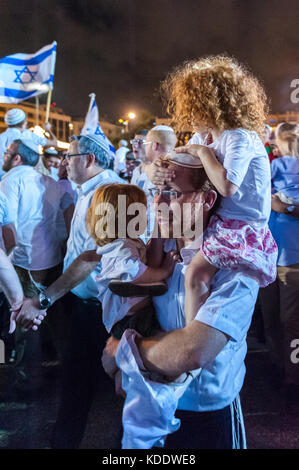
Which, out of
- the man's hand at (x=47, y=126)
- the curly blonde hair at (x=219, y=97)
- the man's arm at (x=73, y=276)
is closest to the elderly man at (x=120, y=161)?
the man's hand at (x=47, y=126)

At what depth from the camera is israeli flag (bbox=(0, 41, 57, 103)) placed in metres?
5.01

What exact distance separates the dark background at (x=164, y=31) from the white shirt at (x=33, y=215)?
1110 mm

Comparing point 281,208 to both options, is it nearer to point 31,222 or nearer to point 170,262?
point 170,262

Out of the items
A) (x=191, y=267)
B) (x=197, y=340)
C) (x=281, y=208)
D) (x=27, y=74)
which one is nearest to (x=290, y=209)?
(x=281, y=208)

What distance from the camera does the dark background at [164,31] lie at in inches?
83.4

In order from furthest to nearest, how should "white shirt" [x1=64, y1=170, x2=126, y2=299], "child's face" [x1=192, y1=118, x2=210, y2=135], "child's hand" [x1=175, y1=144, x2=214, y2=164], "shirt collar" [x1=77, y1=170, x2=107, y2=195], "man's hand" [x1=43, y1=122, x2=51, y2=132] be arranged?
1. "man's hand" [x1=43, y1=122, x2=51, y2=132]
2. "shirt collar" [x1=77, y1=170, x2=107, y2=195]
3. "white shirt" [x1=64, y1=170, x2=126, y2=299]
4. "child's face" [x1=192, y1=118, x2=210, y2=135]
5. "child's hand" [x1=175, y1=144, x2=214, y2=164]

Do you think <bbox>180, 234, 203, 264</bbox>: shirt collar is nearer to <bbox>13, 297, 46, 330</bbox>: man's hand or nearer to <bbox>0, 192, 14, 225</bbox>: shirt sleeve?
<bbox>13, 297, 46, 330</bbox>: man's hand

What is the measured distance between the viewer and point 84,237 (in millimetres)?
2434

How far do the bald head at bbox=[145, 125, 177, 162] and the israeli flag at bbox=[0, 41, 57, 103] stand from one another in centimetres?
287

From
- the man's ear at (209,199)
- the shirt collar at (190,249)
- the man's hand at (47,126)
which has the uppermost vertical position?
the man's hand at (47,126)

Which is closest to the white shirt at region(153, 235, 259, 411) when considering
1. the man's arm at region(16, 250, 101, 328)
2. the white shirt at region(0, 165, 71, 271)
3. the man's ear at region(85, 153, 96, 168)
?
the man's arm at region(16, 250, 101, 328)

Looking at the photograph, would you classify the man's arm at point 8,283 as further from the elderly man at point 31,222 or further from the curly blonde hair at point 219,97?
the curly blonde hair at point 219,97

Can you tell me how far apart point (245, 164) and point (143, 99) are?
1.22 m
